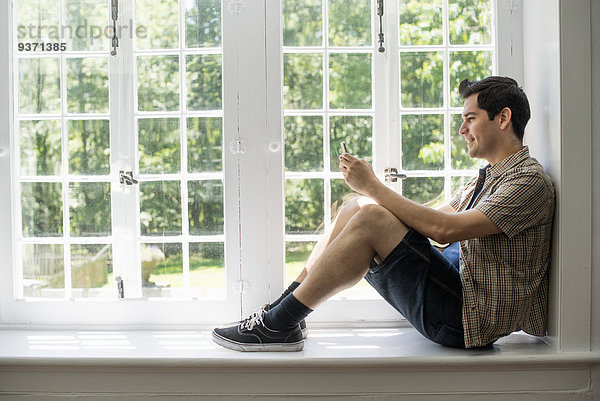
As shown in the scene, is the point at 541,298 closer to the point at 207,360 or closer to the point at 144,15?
the point at 207,360

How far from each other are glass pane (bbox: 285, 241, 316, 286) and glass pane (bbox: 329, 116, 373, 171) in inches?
17.9

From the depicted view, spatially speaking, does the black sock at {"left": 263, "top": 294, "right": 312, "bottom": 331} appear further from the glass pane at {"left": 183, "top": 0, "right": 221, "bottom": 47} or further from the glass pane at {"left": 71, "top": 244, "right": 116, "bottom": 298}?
the glass pane at {"left": 183, "top": 0, "right": 221, "bottom": 47}

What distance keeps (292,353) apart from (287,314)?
0.17 m

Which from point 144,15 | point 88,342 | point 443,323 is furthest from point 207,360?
point 144,15

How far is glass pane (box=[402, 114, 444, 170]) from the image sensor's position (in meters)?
2.84

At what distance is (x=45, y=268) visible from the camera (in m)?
2.92

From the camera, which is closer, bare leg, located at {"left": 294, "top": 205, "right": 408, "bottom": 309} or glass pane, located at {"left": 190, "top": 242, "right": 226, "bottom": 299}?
bare leg, located at {"left": 294, "top": 205, "right": 408, "bottom": 309}

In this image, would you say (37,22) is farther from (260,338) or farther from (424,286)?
(424,286)

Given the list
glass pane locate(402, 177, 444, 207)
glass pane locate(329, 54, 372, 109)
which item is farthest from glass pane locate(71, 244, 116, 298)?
glass pane locate(402, 177, 444, 207)

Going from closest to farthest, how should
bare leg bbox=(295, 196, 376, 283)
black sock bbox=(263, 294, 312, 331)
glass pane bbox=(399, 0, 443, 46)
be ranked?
black sock bbox=(263, 294, 312, 331) < bare leg bbox=(295, 196, 376, 283) < glass pane bbox=(399, 0, 443, 46)

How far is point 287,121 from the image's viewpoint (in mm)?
2848

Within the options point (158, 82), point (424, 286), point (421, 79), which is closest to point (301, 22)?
point (421, 79)

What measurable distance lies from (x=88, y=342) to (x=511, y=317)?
5.69ft

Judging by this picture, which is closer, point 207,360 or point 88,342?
point 207,360
